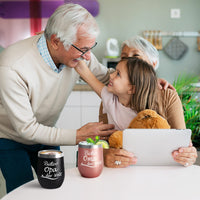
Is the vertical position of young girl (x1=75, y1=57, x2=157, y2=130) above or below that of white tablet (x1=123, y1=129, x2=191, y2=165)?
above

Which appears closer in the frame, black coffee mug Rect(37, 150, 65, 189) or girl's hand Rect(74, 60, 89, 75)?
black coffee mug Rect(37, 150, 65, 189)

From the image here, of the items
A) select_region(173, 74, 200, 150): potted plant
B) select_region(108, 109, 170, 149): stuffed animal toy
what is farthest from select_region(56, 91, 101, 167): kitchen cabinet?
select_region(108, 109, 170, 149): stuffed animal toy

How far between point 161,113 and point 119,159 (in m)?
0.43

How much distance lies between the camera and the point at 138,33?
418 cm

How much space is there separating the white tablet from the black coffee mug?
30cm

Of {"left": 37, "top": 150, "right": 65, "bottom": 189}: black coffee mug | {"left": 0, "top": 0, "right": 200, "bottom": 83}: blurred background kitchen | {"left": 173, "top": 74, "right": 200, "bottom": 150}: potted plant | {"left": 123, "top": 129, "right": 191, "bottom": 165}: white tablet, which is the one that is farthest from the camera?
{"left": 0, "top": 0, "right": 200, "bottom": 83}: blurred background kitchen

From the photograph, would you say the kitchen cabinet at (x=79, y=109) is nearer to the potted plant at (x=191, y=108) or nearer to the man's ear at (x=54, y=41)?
the potted plant at (x=191, y=108)

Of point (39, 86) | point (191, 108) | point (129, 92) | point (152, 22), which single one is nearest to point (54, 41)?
point (39, 86)

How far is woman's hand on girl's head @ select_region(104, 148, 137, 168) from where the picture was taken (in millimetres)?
1214

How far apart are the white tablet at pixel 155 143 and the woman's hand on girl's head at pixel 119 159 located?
0.08ft

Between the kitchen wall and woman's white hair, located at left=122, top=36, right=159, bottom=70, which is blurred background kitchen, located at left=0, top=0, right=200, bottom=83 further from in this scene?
woman's white hair, located at left=122, top=36, right=159, bottom=70

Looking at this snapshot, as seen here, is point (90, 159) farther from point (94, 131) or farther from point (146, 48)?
point (146, 48)

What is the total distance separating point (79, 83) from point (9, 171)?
187 cm

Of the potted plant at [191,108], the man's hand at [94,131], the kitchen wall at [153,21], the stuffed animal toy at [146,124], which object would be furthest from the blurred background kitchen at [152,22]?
the stuffed animal toy at [146,124]
